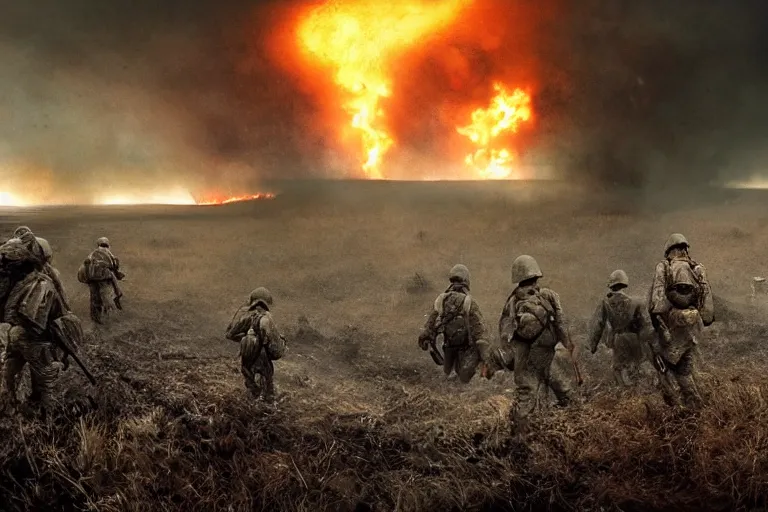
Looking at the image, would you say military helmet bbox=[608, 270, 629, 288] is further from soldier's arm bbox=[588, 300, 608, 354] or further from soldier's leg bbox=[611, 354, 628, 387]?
soldier's leg bbox=[611, 354, 628, 387]

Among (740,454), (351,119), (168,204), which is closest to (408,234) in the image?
(351,119)

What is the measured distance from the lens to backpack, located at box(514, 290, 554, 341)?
6652 mm

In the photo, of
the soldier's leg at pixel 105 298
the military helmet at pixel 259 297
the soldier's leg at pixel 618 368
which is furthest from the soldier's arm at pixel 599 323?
the soldier's leg at pixel 105 298

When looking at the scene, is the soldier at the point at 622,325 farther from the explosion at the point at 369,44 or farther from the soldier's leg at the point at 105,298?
the explosion at the point at 369,44

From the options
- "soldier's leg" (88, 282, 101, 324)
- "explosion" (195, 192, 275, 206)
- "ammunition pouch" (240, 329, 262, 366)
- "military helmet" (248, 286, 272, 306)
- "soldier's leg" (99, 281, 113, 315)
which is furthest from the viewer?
"explosion" (195, 192, 275, 206)

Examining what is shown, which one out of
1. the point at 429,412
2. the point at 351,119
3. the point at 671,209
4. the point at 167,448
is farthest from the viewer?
the point at 351,119

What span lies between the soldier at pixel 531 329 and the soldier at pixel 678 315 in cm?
127

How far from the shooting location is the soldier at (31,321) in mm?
6602

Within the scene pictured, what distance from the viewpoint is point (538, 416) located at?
659cm

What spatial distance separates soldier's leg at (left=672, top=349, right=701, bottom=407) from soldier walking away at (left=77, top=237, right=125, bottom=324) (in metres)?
9.70

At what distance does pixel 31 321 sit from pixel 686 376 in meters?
7.91

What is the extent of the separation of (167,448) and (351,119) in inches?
503

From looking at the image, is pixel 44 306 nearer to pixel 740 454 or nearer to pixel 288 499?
pixel 288 499

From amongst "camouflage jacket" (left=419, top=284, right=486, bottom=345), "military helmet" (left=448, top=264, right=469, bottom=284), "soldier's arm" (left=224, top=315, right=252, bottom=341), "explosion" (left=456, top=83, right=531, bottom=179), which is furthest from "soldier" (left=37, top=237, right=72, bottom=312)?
"explosion" (left=456, top=83, right=531, bottom=179)
